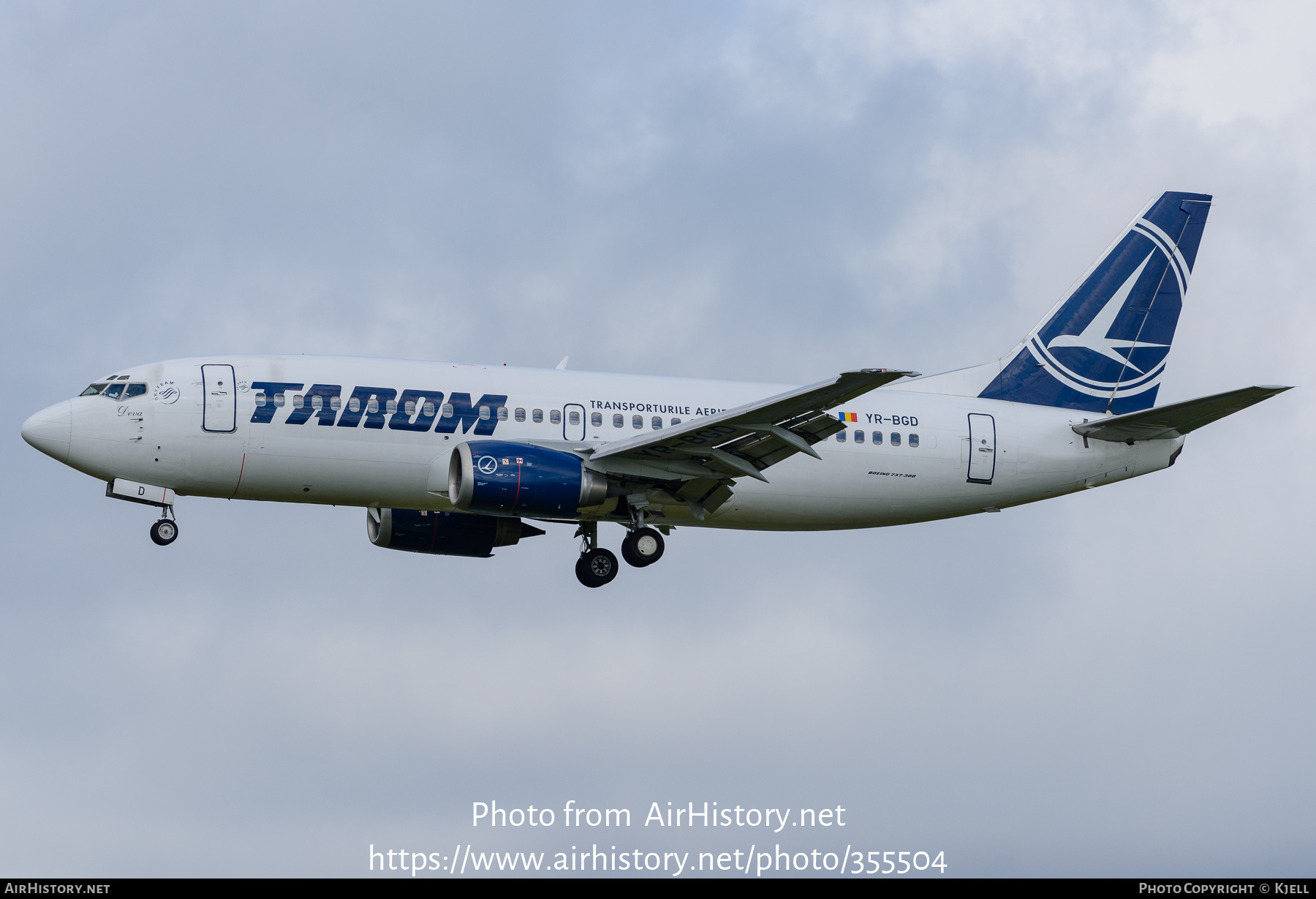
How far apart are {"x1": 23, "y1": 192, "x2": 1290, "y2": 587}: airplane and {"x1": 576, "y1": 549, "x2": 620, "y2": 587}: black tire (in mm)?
72

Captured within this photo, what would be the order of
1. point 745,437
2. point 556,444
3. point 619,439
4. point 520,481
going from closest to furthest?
point 520,481
point 745,437
point 556,444
point 619,439

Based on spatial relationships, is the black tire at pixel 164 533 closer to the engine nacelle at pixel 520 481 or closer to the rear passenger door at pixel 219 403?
the rear passenger door at pixel 219 403

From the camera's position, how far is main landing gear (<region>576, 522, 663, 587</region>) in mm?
39406

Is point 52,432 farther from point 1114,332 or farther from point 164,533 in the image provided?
point 1114,332

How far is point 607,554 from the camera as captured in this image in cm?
4047

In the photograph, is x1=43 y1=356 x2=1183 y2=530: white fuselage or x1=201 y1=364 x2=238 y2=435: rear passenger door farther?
x1=43 y1=356 x2=1183 y2=530: white fuselage

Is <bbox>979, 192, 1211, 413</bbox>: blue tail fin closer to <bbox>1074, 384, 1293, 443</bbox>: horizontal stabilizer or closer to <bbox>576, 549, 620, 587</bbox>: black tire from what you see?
<bbox>1074, 384, 1293, 443</bbox>: horizontal stabilizer

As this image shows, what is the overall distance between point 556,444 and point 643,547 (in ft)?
11.8

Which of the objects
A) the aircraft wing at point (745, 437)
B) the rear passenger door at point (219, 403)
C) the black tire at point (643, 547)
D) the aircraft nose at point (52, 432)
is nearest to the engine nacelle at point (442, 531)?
the black tire at point (643, 547)

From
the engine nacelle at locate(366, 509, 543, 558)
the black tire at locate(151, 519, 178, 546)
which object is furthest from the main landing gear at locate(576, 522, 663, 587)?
the black tire at locate(151, 519, 178, 546)

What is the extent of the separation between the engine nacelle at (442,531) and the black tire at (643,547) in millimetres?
3817

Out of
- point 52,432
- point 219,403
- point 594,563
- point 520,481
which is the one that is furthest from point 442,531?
point 52,432

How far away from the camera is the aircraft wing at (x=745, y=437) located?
1340 inches

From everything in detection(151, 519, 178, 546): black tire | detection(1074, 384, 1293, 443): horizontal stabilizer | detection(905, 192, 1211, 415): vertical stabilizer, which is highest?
detection(905, 192, 1211, 415): vertical stabilizer
